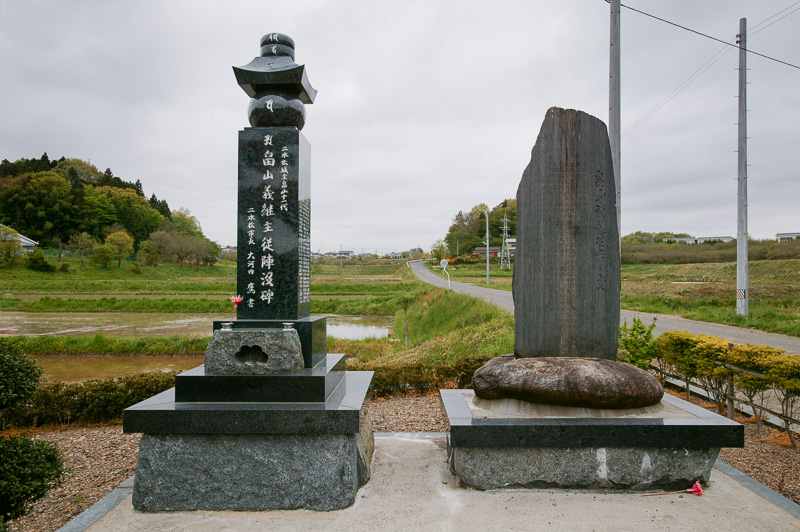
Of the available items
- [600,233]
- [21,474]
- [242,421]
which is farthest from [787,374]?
[21,474]

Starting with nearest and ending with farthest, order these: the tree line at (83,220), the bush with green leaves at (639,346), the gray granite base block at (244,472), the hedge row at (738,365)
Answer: the gray granite base block at (244,472)
the hedge row at (738,365)
the bush with green leaves at (639,346)
the tree line at (83,220)

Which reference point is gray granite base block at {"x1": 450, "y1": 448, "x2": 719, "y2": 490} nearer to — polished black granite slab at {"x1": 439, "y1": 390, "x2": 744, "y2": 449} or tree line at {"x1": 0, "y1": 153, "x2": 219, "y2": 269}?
polished black granite slab at {"x1": 439, "y1": 390, "x2": 744, "y2": 449}

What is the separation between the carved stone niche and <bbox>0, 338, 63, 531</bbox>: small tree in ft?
3.54

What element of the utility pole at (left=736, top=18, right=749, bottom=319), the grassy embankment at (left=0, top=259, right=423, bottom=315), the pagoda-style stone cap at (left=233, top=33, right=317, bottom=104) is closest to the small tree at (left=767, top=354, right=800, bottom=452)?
the pagoda-style stone cap at (left=233, top=33, right=317, bottom=104)

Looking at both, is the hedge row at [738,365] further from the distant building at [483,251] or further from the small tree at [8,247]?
the distant building at [483,251]

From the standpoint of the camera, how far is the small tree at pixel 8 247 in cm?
3177

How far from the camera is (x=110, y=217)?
4447cm

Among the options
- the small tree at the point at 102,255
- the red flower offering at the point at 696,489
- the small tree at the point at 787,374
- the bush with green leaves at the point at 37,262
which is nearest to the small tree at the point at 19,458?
the red flower offering at the point at 696,489

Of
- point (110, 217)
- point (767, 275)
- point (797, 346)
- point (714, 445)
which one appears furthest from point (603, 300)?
point (110, 217)

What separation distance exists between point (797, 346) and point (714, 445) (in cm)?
799

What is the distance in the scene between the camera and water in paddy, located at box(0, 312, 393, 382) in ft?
35.4

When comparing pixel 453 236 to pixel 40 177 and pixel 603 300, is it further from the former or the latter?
pixel 603 300

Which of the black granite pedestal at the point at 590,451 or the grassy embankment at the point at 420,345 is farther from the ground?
the black granite pedestal at the point at 590,451

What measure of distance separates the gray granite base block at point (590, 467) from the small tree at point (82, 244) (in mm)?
43488
